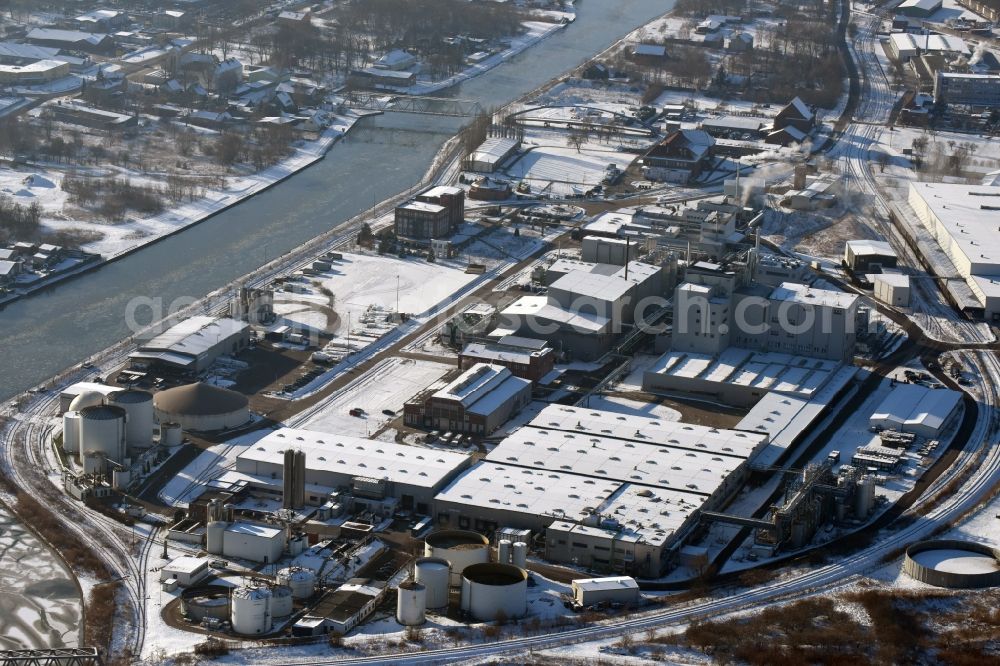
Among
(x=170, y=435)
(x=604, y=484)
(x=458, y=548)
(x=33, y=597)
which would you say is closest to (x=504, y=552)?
(x=458, y=548)

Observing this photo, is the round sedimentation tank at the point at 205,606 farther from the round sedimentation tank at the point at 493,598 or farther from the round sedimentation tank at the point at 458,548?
the round sedimentation tank at the point at 493,598

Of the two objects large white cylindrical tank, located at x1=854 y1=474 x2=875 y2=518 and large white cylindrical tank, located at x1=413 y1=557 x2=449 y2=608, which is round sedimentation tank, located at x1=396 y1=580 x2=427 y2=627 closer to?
large white cylindrical tank, located at x1=413 y1=557 x2=449 y2=608

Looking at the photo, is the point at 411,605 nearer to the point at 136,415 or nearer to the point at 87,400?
the point at 136,415

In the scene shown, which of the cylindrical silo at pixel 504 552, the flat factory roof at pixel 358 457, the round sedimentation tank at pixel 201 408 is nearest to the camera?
the cylindrical silo at pixel 504 552

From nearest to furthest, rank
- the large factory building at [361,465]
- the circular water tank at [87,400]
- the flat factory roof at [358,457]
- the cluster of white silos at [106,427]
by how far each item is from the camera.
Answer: the large factory building at [361,465] < the flat factory roof at [358,457] < the cluster of white silos at [106,427] < the circular water tank at [87,400]

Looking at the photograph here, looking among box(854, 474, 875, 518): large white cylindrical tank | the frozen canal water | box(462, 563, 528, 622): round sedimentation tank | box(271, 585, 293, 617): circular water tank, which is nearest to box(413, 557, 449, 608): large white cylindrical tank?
box(462, 563, 528, 622): round sedimentation tank

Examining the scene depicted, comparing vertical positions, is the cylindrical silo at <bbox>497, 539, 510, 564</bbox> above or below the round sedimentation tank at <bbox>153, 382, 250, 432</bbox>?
above

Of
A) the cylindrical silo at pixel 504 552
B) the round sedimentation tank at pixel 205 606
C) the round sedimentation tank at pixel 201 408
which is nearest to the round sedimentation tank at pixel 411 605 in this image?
the cylindrical silo at pixel 504 552
